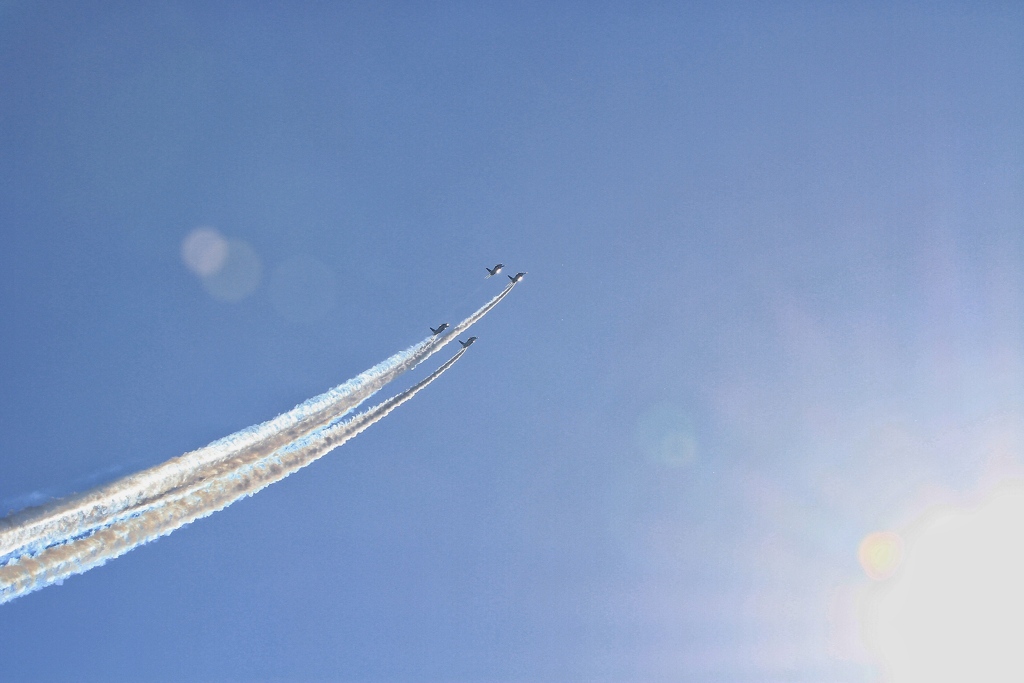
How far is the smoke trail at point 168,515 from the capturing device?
27203mm

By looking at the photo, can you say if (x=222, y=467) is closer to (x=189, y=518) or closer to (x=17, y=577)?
(x=189, y=518)

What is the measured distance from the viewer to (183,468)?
3375 centimetres

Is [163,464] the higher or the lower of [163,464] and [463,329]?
the lower

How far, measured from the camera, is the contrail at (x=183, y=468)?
2727cm

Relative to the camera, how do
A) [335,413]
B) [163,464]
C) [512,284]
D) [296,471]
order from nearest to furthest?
[163,464]
[296,471]
[335,413]
[512,284]

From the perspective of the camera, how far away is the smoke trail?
89.2ft

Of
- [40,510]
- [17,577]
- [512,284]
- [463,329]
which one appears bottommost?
[17,577]

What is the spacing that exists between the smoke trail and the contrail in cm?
42

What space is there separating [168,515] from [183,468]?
2.19 m

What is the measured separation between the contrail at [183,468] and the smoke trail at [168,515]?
0.42 metres

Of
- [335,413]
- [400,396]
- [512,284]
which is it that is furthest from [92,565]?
[512,284]

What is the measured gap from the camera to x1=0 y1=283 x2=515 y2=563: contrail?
2727 centimetres

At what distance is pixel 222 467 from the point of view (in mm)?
35375

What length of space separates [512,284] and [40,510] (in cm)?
4422
